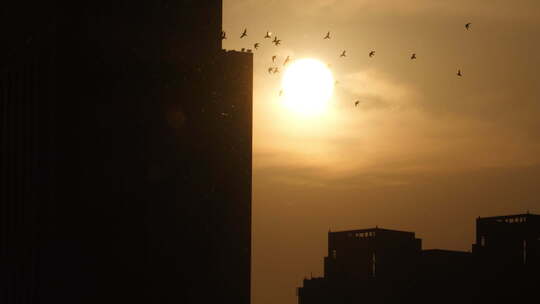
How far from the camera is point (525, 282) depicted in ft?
619

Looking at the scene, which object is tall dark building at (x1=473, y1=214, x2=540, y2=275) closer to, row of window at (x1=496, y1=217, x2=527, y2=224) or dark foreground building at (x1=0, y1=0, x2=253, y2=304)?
row of window at (x1=496, y1=217, x2=527, y2=224)

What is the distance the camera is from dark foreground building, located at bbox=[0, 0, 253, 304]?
91875mm

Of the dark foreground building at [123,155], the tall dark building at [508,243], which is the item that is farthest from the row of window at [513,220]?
the dark foreground building at [123,155]

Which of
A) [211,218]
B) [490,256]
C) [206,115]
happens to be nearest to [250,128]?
[206,115]

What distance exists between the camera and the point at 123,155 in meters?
99.9

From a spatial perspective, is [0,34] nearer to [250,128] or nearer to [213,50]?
[213,50]

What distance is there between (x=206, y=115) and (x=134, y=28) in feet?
47.6

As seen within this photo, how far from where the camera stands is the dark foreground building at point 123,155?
91.9 m

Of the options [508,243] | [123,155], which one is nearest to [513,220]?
[508,243]

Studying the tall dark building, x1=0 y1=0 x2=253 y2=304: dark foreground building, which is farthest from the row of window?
x1=0 y1=0 x2=253 y2=304: dark foreground building

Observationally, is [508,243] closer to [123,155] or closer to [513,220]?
[513,220]

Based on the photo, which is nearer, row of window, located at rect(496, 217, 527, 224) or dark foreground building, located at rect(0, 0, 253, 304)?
dark foreground building, located at rect(0, 0, 253, 304)

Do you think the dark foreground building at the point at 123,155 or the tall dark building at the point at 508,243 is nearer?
the dark foreground building at the point at 123,155

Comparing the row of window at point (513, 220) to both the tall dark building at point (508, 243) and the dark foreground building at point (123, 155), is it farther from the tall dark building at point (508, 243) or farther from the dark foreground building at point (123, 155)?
the dark foreground building at point (123, 155)
